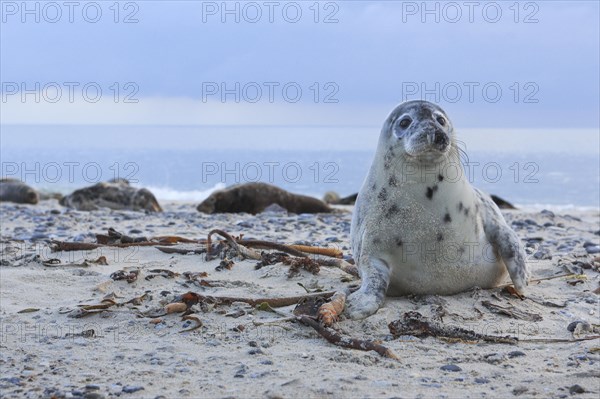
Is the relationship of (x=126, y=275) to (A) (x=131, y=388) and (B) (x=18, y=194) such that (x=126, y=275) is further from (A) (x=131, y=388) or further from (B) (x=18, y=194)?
(B) (x=18, y=194)

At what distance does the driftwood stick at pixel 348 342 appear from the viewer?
352 centimetres

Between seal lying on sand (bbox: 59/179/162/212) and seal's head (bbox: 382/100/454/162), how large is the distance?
30.2ft

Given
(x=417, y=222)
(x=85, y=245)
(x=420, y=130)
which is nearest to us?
(x=420, y=130)

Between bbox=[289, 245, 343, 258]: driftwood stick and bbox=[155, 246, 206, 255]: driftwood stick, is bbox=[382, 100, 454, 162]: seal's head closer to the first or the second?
bbox=[289, 245, 343, 258]: driftwood stick

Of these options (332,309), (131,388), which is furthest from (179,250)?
(131,388)

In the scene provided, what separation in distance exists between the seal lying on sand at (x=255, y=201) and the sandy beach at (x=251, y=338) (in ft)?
20.9

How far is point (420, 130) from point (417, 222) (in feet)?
1.86

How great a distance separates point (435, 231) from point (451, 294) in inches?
16.8

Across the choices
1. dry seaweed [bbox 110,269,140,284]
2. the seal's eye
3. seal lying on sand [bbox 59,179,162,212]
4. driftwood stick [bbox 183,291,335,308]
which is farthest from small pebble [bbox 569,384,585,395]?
seal lying on sand [bbox 59,179,162,212]

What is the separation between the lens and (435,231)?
4477mm

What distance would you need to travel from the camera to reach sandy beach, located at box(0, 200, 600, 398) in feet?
10.2

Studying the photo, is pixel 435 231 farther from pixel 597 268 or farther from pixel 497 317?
pixel 597 268

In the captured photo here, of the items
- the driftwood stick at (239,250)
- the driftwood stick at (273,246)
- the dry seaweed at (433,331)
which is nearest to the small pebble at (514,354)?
the dry seaweed at (433,331)

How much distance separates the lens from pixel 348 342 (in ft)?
12.0
